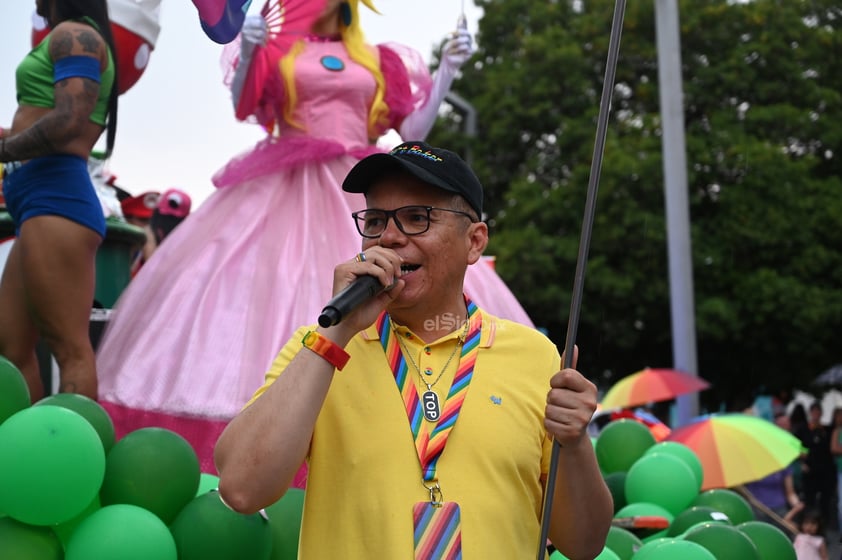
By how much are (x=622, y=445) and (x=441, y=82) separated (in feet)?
5.79

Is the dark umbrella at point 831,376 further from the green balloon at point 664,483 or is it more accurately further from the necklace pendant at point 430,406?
the necklace pendant at point 430,406

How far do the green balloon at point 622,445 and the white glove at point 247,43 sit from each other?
2095 millimetres

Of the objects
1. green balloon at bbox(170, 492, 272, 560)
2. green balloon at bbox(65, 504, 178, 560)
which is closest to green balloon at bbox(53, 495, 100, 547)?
green balloon at bbox(65, 504, 178, 560)

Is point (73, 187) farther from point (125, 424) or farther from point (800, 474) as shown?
point (800, 474)

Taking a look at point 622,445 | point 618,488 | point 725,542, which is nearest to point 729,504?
point 618,488

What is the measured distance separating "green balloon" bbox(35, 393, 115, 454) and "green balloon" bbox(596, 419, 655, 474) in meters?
2.26

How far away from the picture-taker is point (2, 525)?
2801 mm

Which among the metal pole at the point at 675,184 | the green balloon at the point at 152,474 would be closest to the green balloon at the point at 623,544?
the green balloon at the point at 152,474

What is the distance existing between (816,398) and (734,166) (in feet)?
17.2

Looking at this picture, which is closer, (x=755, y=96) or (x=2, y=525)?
(x=2, y=525)

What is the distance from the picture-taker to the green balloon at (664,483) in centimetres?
412

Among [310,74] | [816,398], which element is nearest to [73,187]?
[310,74]

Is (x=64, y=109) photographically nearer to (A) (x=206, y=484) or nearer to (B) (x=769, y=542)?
(A) (x=206, y=484)

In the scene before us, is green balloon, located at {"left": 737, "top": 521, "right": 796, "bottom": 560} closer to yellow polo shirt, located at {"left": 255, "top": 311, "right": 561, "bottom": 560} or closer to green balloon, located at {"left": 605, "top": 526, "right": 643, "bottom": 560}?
green balloon, located at {"left": 605, "top": 526, "right": 643, "bottom": 560}
